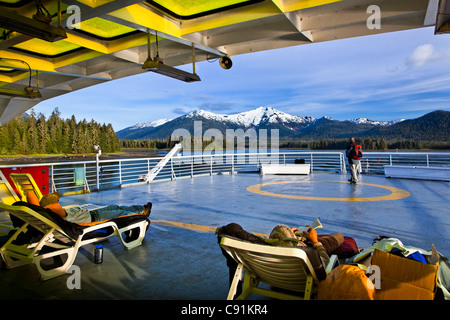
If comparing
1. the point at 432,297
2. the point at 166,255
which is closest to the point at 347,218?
the point at 166,255

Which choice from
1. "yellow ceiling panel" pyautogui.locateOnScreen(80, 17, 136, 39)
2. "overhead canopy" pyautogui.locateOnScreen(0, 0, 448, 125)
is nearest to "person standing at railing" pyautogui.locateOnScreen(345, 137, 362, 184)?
"overhead canopy" pyautogui.locateOnScreen(0, 0, 448, 125)

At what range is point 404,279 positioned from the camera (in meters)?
1.67

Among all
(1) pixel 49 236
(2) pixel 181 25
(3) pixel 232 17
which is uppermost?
(2) pixel 181 25

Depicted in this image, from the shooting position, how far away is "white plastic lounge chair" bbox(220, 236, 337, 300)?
1666mm

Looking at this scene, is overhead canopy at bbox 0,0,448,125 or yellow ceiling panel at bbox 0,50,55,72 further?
yellow ceiling panel at bbox 0,50,55,72

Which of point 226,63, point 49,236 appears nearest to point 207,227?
point 49,236

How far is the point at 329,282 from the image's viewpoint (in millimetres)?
1650

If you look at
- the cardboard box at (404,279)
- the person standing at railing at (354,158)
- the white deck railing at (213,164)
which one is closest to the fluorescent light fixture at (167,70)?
the white deck railing at (213,164)

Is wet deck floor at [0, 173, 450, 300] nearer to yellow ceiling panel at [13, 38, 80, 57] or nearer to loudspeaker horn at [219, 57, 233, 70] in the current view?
loudspeaker horn at [219, 57, 233, 70]

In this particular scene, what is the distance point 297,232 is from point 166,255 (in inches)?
63.3

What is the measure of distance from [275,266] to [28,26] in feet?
11.1

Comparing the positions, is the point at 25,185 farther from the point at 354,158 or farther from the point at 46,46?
the point at 354,158

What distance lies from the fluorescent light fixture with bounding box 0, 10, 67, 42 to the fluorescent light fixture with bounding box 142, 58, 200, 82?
1269mm

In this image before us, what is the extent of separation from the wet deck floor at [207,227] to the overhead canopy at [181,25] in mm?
2590
